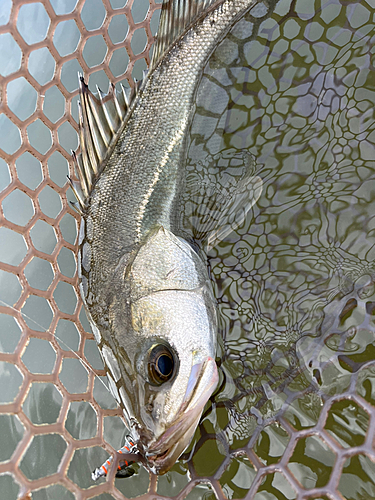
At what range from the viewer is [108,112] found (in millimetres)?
1943

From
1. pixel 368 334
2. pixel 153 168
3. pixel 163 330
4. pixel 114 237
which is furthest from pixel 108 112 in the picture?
pixel 368 334

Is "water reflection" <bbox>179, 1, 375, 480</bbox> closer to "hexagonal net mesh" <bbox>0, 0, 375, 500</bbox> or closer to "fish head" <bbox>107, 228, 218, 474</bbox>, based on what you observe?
"hexagonal net mesh" <bbox>0, 0, 375, 500</bbox>

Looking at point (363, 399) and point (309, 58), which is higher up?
point (309, 58)

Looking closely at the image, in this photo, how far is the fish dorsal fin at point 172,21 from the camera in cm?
202

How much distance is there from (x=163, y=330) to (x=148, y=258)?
1.19 feet

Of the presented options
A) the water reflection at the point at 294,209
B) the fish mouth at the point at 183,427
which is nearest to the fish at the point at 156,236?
the fish mouth at the point at 183,427

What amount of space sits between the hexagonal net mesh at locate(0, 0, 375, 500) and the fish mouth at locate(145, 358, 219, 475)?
1.43ft

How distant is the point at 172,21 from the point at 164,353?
174 centimetres

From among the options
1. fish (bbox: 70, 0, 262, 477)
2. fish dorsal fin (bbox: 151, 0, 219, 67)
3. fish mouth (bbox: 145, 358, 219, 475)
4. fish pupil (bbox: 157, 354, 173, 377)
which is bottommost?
fish mouth (bbox: 145, 358, 219, 475)

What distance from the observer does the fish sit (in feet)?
4.94

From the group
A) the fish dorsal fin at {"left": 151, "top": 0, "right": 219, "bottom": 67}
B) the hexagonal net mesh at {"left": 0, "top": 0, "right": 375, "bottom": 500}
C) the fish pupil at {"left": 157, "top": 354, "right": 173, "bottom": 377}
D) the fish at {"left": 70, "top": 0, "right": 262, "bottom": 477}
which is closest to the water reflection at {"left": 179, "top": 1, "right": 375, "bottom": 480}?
the hexagonal net mesh at {"left": 0, "top": 0, "right": 375, "bottom": 500}

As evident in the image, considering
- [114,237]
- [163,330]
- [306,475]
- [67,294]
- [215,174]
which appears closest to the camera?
[163,330]

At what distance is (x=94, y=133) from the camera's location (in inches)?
75.2

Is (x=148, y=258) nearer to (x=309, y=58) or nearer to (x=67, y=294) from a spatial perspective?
(x=67, y=294)
